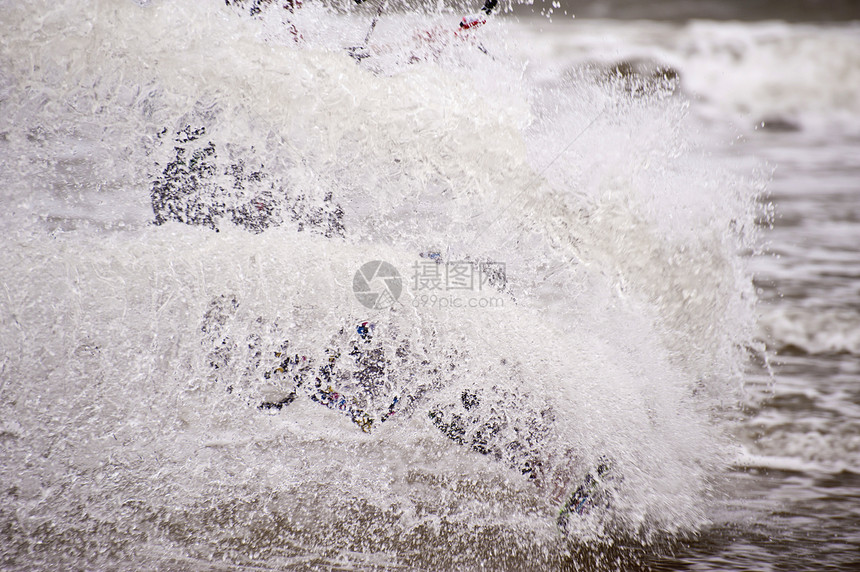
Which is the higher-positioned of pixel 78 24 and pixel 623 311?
pixel 78 24

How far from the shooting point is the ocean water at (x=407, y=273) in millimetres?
671

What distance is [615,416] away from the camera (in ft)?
2.41

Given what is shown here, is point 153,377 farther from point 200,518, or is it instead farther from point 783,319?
point 783,319

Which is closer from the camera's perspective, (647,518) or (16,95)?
(16,95)

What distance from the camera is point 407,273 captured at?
0.70 metres

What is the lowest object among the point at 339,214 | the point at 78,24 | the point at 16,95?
the point at 339,214

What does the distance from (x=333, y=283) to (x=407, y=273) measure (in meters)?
0.13

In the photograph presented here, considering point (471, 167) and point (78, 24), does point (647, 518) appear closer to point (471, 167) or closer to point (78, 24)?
point (471, 167)

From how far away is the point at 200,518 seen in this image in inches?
29.9

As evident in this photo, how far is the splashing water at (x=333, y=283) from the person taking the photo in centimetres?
67

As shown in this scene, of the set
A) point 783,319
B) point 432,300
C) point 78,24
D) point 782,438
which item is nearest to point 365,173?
point 432,300

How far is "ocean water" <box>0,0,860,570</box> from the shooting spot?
2.20 feet

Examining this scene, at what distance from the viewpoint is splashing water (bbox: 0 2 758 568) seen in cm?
67

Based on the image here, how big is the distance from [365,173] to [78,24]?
0.50m
